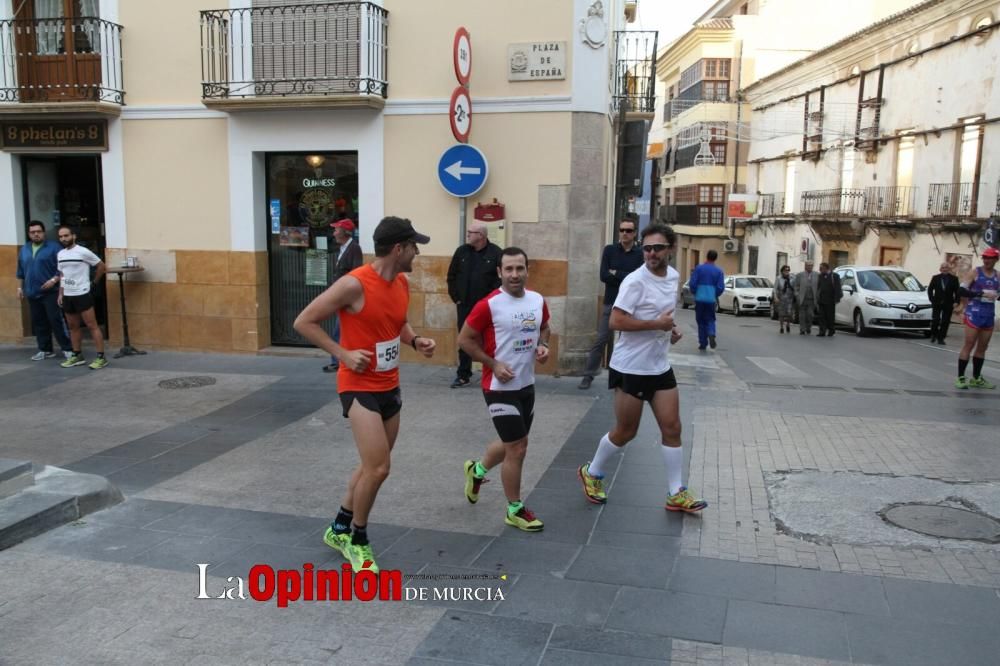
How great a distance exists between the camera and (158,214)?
11156 millimetres

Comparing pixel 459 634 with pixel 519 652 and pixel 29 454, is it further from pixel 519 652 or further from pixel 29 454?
pixel 29 454

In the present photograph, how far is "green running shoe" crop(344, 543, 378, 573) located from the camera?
4.32m

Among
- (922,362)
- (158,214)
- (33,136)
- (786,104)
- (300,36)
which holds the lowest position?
(922,362)

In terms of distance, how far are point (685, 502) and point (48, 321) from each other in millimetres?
9195

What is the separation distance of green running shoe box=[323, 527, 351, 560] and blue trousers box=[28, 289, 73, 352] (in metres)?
7.61

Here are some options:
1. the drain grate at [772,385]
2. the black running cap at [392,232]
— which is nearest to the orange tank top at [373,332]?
the black running cap at [392,232]

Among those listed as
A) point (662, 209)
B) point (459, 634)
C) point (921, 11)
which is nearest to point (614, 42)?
point (459, 634)

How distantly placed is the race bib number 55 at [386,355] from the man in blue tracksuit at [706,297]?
383 inches

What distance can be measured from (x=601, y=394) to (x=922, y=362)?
6952 millimetres

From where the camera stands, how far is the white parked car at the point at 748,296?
27.6 meters

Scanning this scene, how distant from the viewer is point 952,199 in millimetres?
24281

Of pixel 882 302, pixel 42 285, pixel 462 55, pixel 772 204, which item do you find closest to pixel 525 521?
pixel 462 55

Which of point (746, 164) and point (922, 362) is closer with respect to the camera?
point (922, 362)

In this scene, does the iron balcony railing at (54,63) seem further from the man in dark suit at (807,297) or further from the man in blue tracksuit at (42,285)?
the man in dark suit at (807,297)
